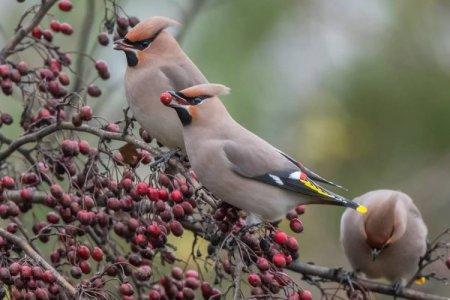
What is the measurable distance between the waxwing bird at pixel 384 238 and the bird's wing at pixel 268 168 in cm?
141

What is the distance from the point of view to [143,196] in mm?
3561

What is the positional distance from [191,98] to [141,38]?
0.56m

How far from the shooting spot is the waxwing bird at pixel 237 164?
3871 millimetres

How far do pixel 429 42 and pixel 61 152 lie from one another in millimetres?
3511

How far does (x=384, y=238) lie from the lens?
5387 mm

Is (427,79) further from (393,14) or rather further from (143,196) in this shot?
(143,196)

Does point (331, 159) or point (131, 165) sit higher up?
point (131, 165)

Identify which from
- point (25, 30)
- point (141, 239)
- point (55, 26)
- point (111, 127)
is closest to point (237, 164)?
point (111, 127)

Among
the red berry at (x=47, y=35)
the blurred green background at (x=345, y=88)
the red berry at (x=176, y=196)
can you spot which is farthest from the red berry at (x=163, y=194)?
the blurred green background at (x=345, y=88)

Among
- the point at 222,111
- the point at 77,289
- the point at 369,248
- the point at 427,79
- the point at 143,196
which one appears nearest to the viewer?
the point at 77,289

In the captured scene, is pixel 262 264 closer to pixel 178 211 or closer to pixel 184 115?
pixel 178 211

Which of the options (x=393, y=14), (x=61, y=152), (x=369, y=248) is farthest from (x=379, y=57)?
(x=61, y=152)

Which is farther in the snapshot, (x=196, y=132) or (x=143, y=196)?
(x=196, y=132)

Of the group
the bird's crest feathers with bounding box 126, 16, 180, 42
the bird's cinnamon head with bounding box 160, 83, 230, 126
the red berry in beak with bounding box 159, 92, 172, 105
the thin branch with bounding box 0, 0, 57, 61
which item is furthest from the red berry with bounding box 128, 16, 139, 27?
the red berry in beak with bounding box 159, 92, 172, 105
